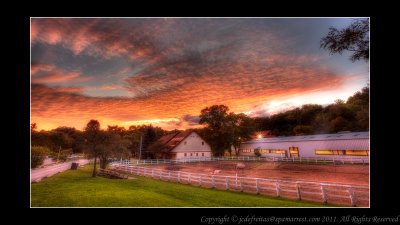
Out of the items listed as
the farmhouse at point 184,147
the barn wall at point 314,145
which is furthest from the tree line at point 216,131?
the barn wall at point 314,145

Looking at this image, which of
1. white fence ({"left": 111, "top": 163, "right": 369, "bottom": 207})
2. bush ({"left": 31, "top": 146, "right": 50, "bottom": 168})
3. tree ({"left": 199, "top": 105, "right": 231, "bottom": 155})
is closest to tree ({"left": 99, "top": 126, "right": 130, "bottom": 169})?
bush ({"left": 31, "top": 146, "right": 50, "bottom": 168})

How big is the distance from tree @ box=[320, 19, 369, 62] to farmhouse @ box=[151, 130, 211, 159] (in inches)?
913

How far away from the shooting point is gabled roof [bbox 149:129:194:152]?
29617 millimetres

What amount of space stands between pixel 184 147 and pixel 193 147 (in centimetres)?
122

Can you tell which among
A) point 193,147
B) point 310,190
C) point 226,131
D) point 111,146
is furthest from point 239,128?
point 310,190

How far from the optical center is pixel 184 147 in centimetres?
2967

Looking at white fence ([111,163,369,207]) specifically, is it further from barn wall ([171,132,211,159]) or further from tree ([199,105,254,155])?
barn wall ([171,132,211,159])

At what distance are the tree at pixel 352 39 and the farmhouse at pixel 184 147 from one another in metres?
23.2

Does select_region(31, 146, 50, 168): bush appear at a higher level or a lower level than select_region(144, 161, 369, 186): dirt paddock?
higher

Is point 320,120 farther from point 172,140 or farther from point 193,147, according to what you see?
point 172,140

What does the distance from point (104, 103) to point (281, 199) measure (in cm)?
900
